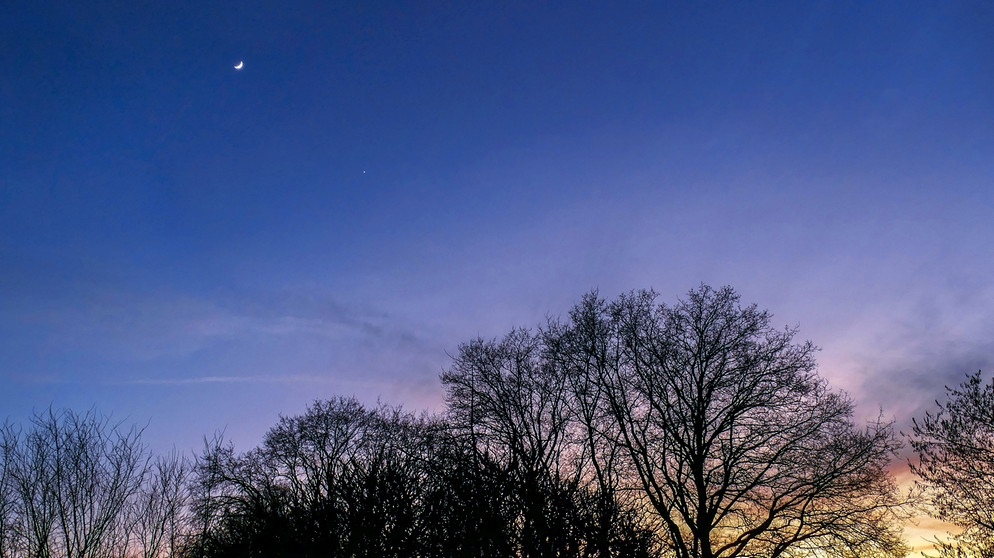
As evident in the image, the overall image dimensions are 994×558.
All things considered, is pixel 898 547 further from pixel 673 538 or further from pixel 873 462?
pixel 673 538

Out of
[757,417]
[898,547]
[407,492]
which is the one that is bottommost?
[898,547]

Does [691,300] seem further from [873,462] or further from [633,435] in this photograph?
[873,462]

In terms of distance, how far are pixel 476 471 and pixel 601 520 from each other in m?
1.86

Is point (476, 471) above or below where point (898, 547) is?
above

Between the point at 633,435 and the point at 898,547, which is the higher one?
the point at 633,435

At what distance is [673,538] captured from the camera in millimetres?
19203

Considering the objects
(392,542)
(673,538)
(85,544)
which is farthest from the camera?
(673,538)

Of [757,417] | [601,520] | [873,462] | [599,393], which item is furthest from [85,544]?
[873,462]

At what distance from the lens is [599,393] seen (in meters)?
22.3

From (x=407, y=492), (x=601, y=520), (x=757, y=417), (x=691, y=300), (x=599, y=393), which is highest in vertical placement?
(x=691, y=300)

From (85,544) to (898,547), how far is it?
24704mm

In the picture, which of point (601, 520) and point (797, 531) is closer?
point (601, 520)

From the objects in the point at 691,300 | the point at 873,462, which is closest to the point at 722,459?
the point at 873,462

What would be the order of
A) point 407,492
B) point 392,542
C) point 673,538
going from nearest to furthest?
point 392,542 → point 407,492 → point 673,538
